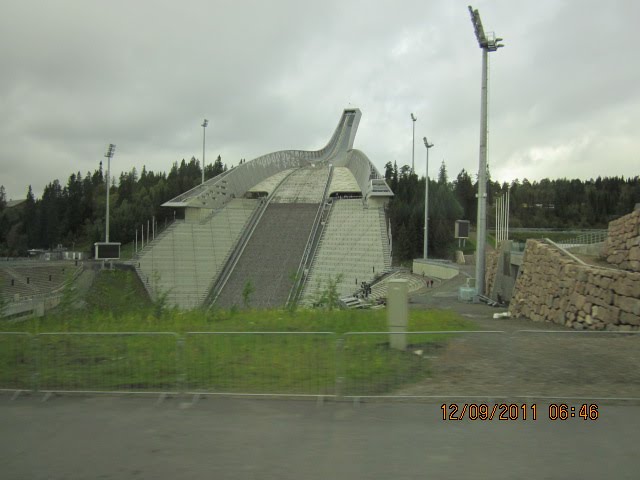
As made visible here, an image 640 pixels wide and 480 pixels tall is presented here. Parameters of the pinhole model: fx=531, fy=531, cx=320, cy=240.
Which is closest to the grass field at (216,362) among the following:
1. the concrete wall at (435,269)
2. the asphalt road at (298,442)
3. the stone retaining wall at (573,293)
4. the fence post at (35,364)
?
the fence post at (35,364)

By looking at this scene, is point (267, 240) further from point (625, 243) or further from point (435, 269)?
point (625, 243)

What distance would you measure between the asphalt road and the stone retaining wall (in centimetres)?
623

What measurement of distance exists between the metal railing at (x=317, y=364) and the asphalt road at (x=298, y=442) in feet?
1.26

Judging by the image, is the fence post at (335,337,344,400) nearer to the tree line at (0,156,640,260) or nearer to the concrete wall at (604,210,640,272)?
the concrete wall at (604,210,640,272)

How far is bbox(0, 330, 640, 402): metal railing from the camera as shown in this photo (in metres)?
5.99

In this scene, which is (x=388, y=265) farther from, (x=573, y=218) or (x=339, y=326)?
(x=573, y=218)

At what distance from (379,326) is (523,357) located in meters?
3.85

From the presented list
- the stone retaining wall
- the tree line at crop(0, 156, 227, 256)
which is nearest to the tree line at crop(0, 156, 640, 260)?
the tree line at crop(0, 156, 227, 256)

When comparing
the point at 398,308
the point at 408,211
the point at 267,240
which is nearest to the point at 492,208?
the point at 408,211

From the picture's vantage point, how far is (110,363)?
6.38 meters

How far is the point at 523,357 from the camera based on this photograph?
20.5ft

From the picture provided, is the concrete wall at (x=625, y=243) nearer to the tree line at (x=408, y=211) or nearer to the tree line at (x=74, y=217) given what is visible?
the tree line at (x=408, y=211)

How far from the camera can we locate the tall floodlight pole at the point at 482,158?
2184 centimetres

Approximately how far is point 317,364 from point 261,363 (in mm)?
667
